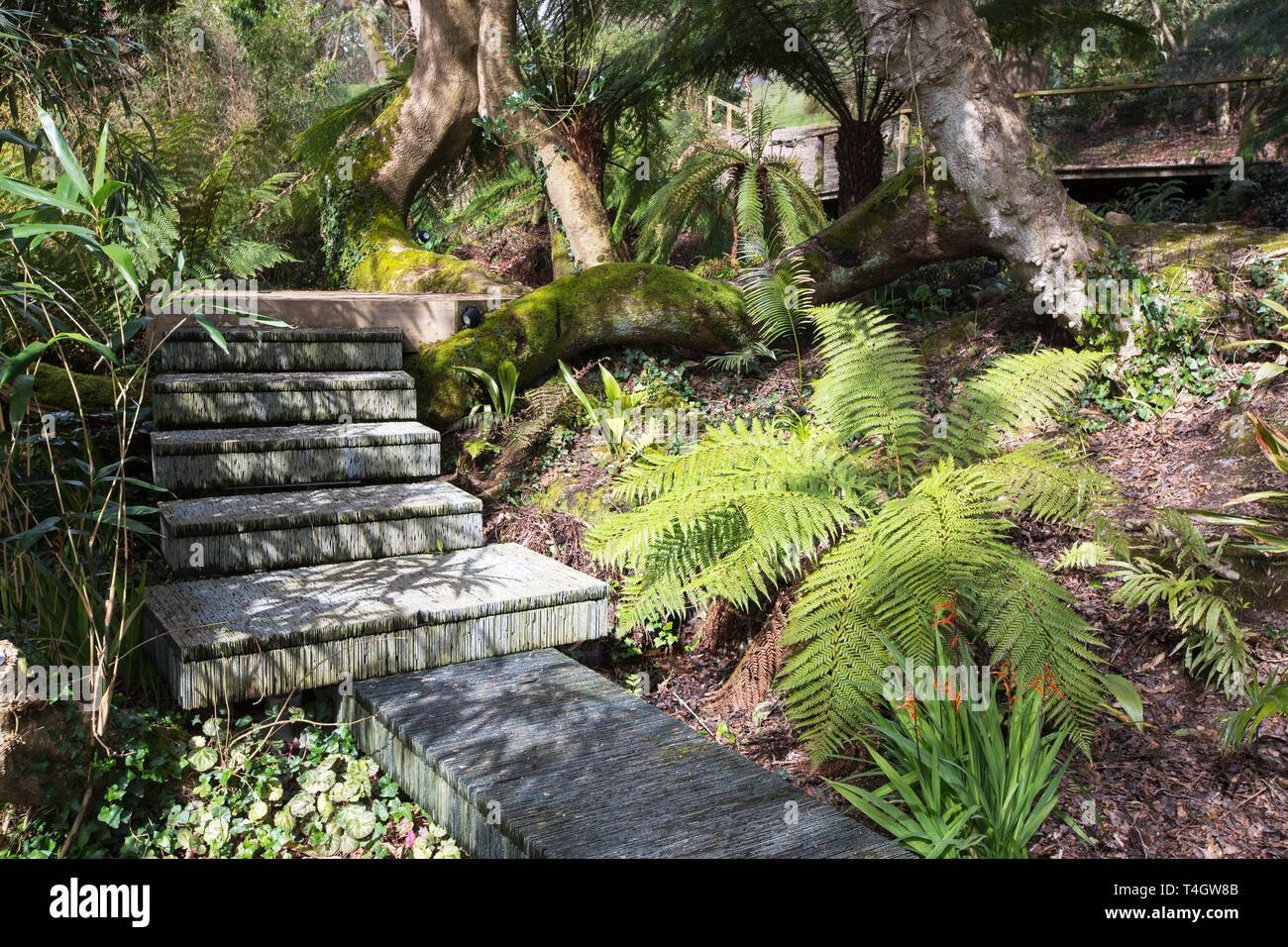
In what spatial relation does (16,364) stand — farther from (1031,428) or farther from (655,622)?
(1031,428)

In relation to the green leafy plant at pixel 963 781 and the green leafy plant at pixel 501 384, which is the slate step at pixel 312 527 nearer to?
the green leafy plant at pixel 501 384

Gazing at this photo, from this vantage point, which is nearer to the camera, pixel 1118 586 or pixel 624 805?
pixel 624 805

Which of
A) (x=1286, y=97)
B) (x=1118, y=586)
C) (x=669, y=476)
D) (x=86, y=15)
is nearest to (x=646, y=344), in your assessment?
(x=669, y=476)

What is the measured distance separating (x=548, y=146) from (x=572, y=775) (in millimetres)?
5799

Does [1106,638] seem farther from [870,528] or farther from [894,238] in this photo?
[894,238]

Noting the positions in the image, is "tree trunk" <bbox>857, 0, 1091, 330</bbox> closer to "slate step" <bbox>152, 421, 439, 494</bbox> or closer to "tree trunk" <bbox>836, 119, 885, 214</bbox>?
"tree trunk" <bbox>836, 119, 885, 214</bbox>

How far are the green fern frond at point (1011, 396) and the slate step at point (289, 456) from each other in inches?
89.9

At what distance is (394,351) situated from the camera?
470 cm

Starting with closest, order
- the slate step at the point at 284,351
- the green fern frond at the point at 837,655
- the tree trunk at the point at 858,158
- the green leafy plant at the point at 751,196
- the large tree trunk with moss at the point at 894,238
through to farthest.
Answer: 1. the green fern frond at the point at 837,655
2. the slate step at the point at 284,351
3. the large tree trunk with moss at the point at 894,238
4. the tree trunk at the point at 858,158
5. the green leafy plant at the point at 751,196

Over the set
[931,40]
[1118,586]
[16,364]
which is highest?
[931,40]

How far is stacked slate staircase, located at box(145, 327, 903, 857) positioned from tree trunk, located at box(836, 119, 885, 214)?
347cm

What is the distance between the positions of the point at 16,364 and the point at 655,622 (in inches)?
87.6

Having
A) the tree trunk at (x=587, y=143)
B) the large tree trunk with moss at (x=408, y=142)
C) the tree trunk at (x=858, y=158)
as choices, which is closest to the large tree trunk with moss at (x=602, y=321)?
the tree trunk at (x=858, y=158)

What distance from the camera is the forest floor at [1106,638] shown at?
2.32m
